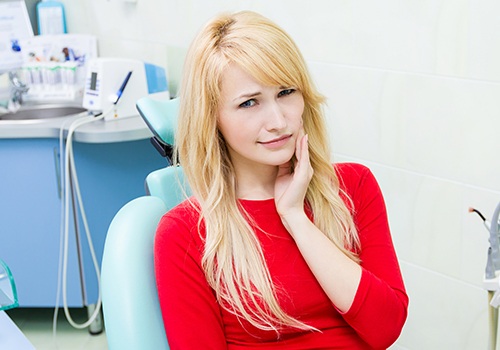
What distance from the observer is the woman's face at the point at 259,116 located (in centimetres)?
152

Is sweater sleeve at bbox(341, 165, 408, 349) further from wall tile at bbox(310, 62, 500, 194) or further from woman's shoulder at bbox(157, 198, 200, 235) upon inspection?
wall tile at bbox(310, 62, 500, 194)

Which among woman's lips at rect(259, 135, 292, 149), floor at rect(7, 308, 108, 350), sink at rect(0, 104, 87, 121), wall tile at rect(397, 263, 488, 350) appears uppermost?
woman's lips at rect(259, 135, 292, 149)

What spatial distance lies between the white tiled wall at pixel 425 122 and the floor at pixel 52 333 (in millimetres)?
1228

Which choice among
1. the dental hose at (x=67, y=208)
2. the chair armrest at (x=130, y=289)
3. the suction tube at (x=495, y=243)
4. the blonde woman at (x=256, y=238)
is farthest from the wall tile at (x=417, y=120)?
the chair armrest at (x=130, y=289)

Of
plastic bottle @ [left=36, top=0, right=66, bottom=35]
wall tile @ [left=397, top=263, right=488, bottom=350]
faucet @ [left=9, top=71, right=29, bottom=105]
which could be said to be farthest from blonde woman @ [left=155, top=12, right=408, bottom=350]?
plastic bottle @ [left=36, top=0, right=66, bottom=35]

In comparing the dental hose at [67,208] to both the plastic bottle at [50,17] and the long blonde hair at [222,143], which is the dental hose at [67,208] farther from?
the long blonde hair at [222,143]

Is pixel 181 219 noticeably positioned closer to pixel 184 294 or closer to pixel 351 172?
pixel 184 294

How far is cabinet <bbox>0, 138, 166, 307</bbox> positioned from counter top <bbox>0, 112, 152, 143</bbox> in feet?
0.17

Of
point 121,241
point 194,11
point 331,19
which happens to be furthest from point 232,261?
point 194,11

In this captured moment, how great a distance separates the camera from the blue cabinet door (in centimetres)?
282

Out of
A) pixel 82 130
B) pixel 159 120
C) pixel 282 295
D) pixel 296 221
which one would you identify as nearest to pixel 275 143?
pixel 296 221

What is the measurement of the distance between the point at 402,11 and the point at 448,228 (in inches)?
25.6

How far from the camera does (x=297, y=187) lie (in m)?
1.60

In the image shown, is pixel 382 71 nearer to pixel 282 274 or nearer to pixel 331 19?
pixel 331 19
